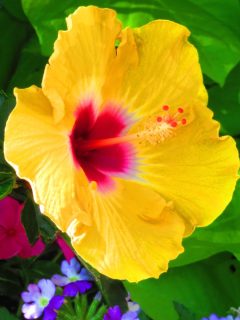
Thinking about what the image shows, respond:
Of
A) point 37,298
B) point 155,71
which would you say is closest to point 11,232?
point 37,298

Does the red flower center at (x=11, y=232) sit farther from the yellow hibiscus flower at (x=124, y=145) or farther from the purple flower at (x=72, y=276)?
the yellow hibiscus flower at (x=124, y=145)

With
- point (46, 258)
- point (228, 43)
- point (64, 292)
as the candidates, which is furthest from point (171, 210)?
point (46, 258)

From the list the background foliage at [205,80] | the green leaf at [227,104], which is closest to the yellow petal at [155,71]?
the background foliage at [205,80]

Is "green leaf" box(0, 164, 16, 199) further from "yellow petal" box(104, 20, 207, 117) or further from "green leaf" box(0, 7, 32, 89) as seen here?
"green leaf" box(0, 7, 32, 89)

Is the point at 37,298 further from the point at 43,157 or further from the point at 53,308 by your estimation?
the point at 43,157

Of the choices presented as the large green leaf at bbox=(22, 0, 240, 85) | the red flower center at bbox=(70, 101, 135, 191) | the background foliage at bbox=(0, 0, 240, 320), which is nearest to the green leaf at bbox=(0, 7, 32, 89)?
the background foliage at bbox=(0, 0, 240, 320)

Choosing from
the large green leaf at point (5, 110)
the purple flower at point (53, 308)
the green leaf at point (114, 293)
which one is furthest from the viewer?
the green leaf at point (114, 293)

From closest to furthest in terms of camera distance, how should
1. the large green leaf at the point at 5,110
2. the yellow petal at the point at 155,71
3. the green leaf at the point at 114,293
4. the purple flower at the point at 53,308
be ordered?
1. the yellow petal at the point at 155,71
2. the large green leaf at the point at 5,110
3. the purple flower at the point at 53,308
4. the green leaf at the point at 114,293
